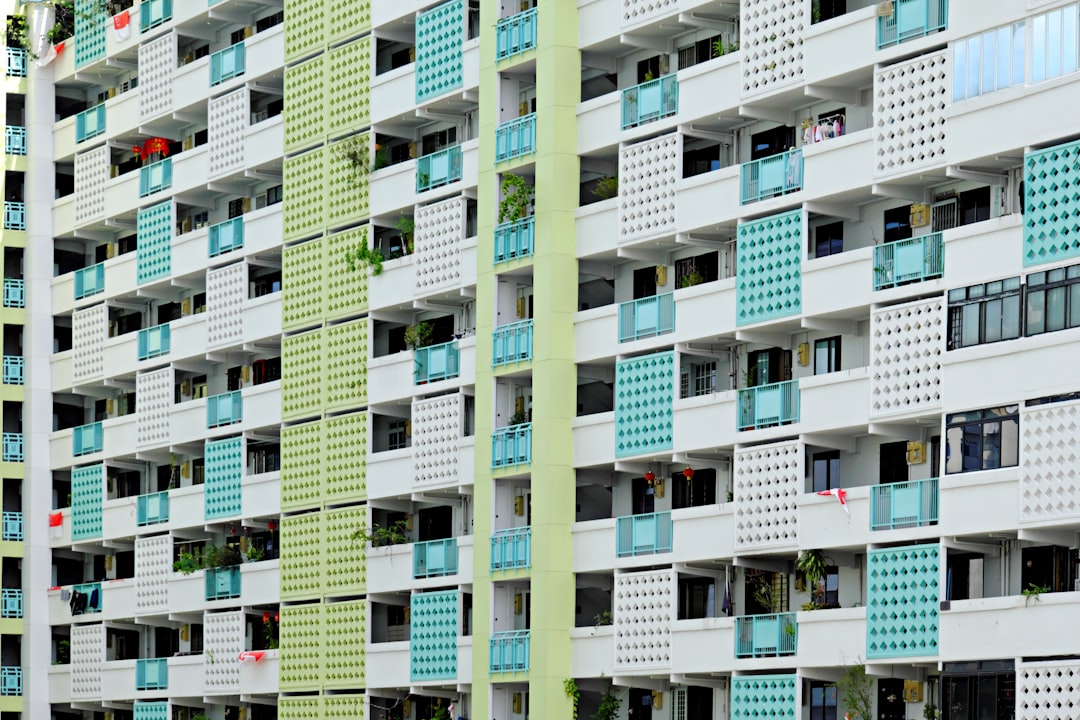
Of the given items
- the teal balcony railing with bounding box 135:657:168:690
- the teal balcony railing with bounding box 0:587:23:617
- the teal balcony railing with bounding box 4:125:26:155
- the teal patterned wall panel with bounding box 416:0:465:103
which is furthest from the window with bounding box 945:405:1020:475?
the teal balcony railing with bounding box 4:125:26:155

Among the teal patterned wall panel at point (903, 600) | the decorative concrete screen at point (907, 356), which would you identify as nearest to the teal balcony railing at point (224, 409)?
the decorative concrete screen at point (907, 356)

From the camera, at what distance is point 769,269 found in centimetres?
5853

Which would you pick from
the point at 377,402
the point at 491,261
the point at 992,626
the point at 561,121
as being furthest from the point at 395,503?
the point at 992,626

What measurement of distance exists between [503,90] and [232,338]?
1491cm

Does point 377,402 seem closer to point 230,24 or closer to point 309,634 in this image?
point 309,634

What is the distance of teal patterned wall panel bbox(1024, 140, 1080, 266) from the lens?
50.9m

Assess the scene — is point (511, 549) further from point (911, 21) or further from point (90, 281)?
point (90, 281)

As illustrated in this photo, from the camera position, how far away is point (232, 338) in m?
77.4

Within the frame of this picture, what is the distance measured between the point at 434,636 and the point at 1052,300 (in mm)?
22794

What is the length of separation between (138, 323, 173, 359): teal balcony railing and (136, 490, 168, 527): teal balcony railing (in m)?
4.58

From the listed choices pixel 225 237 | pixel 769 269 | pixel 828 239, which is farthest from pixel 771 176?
pixel 225 237

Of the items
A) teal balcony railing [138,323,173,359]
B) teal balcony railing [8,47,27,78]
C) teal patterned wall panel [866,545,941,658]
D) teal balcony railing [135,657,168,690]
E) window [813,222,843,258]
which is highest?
teal balcony railing [8,47,27,78]

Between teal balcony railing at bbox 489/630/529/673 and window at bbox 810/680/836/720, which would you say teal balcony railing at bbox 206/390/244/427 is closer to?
teal balcony railing at bbox 489/630/529/673

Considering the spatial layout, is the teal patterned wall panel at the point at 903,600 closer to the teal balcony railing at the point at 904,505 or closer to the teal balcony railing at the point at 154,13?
the teal balcony railing at the point at 904,505
